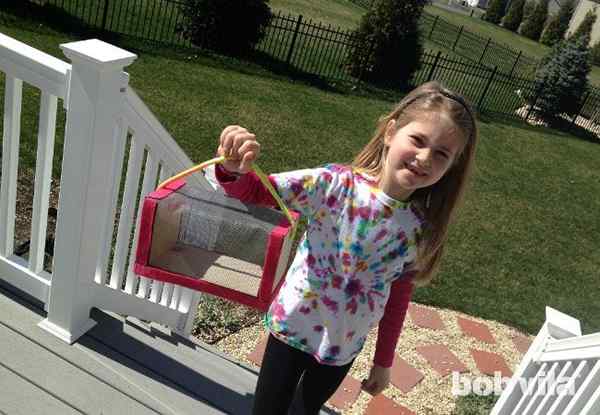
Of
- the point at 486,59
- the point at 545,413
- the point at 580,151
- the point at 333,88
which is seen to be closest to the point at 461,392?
the point at 545,413

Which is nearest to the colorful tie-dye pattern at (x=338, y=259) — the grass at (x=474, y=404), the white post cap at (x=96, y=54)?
the white post cap at (x=96, y=54)

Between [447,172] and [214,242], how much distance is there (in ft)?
2.64

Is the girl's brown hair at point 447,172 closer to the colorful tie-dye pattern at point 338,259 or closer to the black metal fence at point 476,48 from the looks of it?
the colorful tie-dye pattern at point 338,259

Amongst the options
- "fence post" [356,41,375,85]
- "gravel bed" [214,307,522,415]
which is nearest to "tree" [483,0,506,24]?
"fence post" [356,41,375,85]

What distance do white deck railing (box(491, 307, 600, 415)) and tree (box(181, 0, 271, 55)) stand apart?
9236mm

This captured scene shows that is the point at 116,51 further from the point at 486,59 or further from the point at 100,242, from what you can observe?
the point at 486,59

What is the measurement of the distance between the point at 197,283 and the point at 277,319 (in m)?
0.31

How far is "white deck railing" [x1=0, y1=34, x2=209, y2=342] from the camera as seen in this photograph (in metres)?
2.14

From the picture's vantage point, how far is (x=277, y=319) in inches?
75.1

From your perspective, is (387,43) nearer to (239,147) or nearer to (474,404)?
(474,404)

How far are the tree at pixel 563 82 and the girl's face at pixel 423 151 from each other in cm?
1434

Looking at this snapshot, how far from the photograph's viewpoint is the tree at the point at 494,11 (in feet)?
131

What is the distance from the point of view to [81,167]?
2.24 meters

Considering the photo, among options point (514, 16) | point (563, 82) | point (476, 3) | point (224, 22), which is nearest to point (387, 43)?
point (224, 22)
